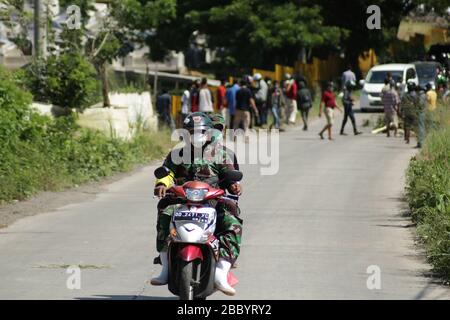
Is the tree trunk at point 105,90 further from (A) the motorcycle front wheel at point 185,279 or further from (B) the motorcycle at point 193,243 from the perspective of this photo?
(A) the motorcycle front wheel at point 185,279

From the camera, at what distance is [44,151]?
21.1 metres

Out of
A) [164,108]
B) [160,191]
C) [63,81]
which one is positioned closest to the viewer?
[160,191]

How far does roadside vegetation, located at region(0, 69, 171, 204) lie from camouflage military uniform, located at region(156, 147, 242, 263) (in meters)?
8.16

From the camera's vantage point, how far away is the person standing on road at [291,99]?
3650 cm

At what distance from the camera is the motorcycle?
372 inches

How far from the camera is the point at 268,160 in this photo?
2567 cm

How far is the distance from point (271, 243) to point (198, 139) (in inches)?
162

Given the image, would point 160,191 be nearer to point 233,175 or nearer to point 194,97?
point 233,175

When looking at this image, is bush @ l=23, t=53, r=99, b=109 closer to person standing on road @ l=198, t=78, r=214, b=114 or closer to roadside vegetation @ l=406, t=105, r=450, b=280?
person standing on road @ l=198, t=78, r=214, b=114

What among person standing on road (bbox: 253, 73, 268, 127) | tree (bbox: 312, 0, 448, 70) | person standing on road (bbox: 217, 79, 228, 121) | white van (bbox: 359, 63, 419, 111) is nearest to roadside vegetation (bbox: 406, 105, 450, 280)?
person standing on road (bbox: 217, 79, 228, 121)

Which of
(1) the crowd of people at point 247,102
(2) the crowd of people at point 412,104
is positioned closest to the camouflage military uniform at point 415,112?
(2) the crowd of people at point 412,104

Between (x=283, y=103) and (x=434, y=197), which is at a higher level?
(x=434, y=197)

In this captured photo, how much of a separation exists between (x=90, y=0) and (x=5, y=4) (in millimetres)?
6372

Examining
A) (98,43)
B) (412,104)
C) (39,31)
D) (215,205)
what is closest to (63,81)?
(39,31)
